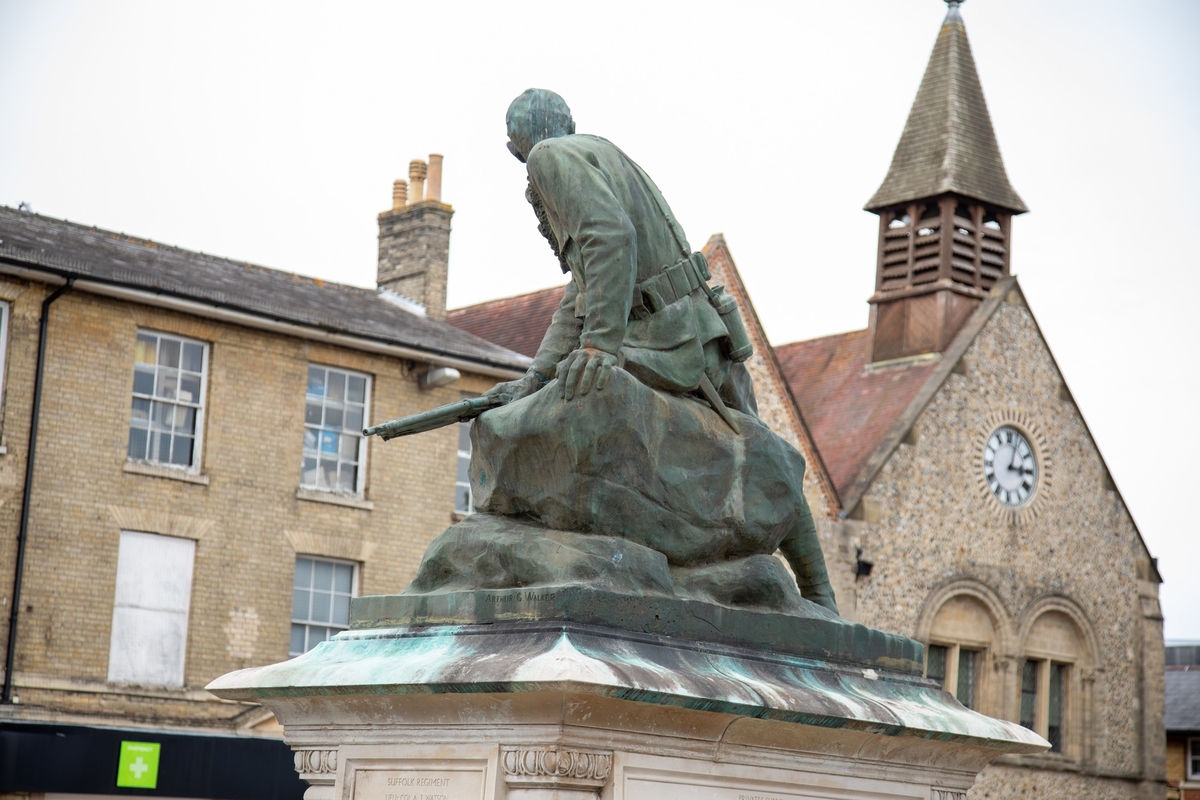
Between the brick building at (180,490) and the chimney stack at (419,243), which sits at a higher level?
the chimney stack at (419,243)

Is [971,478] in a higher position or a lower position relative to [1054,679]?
higher

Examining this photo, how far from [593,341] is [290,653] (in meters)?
17.3

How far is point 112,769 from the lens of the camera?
20.6m

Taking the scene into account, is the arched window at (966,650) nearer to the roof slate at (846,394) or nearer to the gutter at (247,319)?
the roof slate at (846,394)

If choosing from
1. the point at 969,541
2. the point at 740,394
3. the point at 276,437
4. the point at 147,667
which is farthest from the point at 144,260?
the point at 740,394

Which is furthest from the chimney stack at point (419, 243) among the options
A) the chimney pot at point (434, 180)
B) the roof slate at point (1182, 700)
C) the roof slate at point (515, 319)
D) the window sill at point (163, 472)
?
the roof slate at point (1182, 700)

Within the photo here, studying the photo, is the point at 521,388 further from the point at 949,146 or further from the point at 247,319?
the point at 949,146

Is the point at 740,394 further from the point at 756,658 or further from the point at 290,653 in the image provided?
the point at 290,653

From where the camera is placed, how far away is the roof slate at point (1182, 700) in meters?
39.5

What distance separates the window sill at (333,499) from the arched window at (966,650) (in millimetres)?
10732

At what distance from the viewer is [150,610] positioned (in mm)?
21594

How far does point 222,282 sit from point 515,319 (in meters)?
7.42

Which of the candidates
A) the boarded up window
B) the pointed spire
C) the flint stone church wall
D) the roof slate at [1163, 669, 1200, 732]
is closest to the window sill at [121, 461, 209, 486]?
the boarded up window

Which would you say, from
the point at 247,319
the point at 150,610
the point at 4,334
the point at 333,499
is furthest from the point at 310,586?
the point at 4,334
